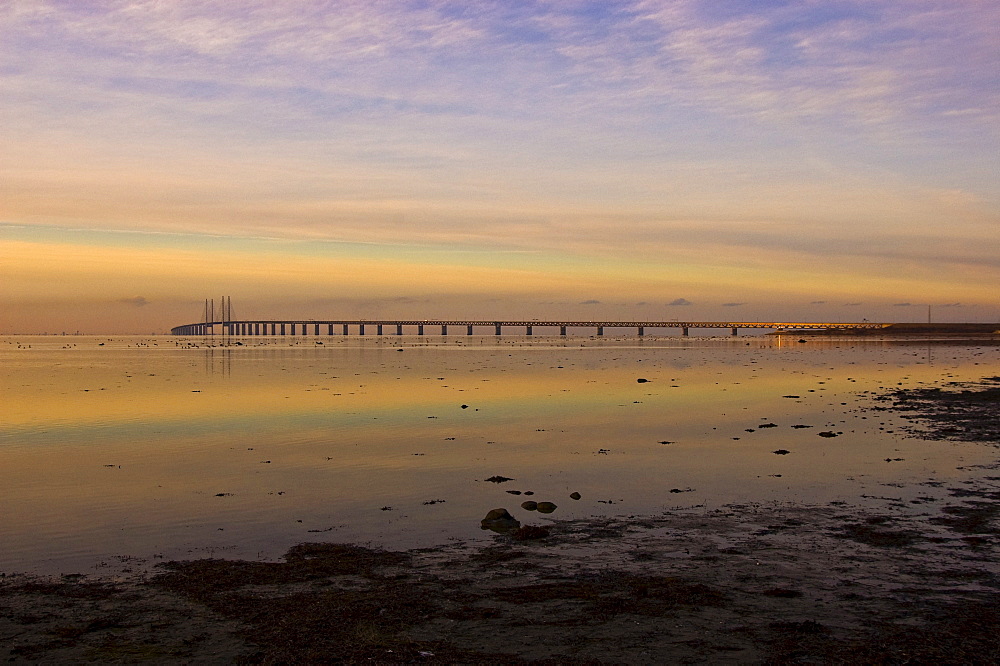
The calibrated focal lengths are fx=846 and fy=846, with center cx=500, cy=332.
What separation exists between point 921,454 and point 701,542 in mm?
15018

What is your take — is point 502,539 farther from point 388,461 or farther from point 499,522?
point 388,461

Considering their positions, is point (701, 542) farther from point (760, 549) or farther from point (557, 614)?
point (557, 614)

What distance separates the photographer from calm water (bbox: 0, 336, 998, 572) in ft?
61.6

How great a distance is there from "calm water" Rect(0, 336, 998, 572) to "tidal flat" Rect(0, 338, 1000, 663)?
16 centimetres

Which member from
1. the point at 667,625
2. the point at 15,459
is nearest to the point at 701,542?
the point at 667,625

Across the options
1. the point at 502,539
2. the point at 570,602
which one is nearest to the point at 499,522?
the point at 502,539

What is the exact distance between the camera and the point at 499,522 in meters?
18.5

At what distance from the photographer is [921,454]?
92.8ft

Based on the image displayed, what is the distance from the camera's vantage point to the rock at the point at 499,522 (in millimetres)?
18283

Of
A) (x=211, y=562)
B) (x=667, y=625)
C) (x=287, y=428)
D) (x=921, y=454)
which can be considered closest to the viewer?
(x=667, y=625)

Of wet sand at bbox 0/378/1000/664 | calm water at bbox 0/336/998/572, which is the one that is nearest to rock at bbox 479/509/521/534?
calm water at bbox 0/336/998/572

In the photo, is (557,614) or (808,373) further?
(808,373)

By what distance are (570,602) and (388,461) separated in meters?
15.7

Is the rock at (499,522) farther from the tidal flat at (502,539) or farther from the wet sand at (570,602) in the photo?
the wet sand at (570,602)
